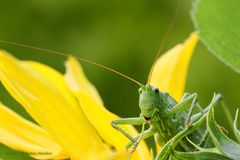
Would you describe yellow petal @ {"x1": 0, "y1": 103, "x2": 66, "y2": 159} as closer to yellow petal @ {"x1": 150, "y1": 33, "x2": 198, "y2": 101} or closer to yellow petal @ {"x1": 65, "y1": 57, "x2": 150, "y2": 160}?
yellow petal @ {"x1": 65, "y1": 57, "x2": 150, "y2": 160}

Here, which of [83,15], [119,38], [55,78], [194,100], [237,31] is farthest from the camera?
[83,15]

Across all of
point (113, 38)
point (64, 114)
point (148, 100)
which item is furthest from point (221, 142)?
point (113, 38)

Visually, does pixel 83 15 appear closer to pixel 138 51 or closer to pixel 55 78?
pixel 138 51

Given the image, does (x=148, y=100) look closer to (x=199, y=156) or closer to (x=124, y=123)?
(x=124, y=123)

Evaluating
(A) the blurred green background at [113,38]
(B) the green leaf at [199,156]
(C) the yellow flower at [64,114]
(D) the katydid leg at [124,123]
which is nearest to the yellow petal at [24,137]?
(C) the yellow flower at [64,114]

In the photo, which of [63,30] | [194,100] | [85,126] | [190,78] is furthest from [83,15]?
[85,126]

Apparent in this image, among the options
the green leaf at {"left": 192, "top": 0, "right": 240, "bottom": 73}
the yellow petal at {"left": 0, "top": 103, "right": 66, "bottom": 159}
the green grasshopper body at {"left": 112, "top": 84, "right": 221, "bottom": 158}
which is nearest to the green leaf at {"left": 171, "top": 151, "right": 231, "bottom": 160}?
the green leaf at {"left": 192, "top": 0, "right": 240, "bottom": 73}

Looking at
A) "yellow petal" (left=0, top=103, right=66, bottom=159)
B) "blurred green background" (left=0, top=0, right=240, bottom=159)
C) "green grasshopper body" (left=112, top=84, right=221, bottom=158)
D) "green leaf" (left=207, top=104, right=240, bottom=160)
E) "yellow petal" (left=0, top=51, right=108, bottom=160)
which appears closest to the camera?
"green leaf" (left=207, top=104, right=240, bottom=160)
